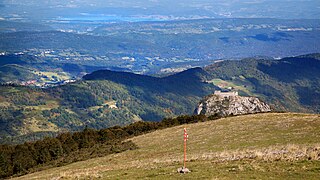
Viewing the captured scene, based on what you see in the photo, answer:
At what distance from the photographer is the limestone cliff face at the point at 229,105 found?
94875mm

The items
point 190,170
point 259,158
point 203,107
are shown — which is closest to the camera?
point 190,170

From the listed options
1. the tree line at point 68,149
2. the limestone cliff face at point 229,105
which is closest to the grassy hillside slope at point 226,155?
the tree line at point 68,149

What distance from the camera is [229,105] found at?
9644cm

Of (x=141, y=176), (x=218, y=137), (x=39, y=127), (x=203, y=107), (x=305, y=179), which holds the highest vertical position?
(x=305, y=179)

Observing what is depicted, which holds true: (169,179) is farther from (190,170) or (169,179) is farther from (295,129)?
(295,129)

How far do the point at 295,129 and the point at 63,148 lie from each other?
1322 inches

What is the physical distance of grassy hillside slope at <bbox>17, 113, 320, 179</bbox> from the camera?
22969mm

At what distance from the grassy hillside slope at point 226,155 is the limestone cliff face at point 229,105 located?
41110mm

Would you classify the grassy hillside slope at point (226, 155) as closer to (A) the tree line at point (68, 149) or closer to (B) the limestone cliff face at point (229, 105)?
(A) the tree line at point (68, 149)

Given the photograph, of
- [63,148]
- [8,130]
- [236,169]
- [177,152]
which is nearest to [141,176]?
[236,169]

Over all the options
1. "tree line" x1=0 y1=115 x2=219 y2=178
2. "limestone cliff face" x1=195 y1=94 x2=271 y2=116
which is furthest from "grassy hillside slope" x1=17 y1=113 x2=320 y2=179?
"limestone cliff face" x1=195 y1=94 x2=271 y2=116

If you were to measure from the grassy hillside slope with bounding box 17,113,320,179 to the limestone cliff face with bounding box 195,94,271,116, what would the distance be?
135 ft

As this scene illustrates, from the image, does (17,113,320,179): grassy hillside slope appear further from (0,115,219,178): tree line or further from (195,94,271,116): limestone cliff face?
(195,94,271,116): limestone cliff face

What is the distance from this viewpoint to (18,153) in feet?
195
